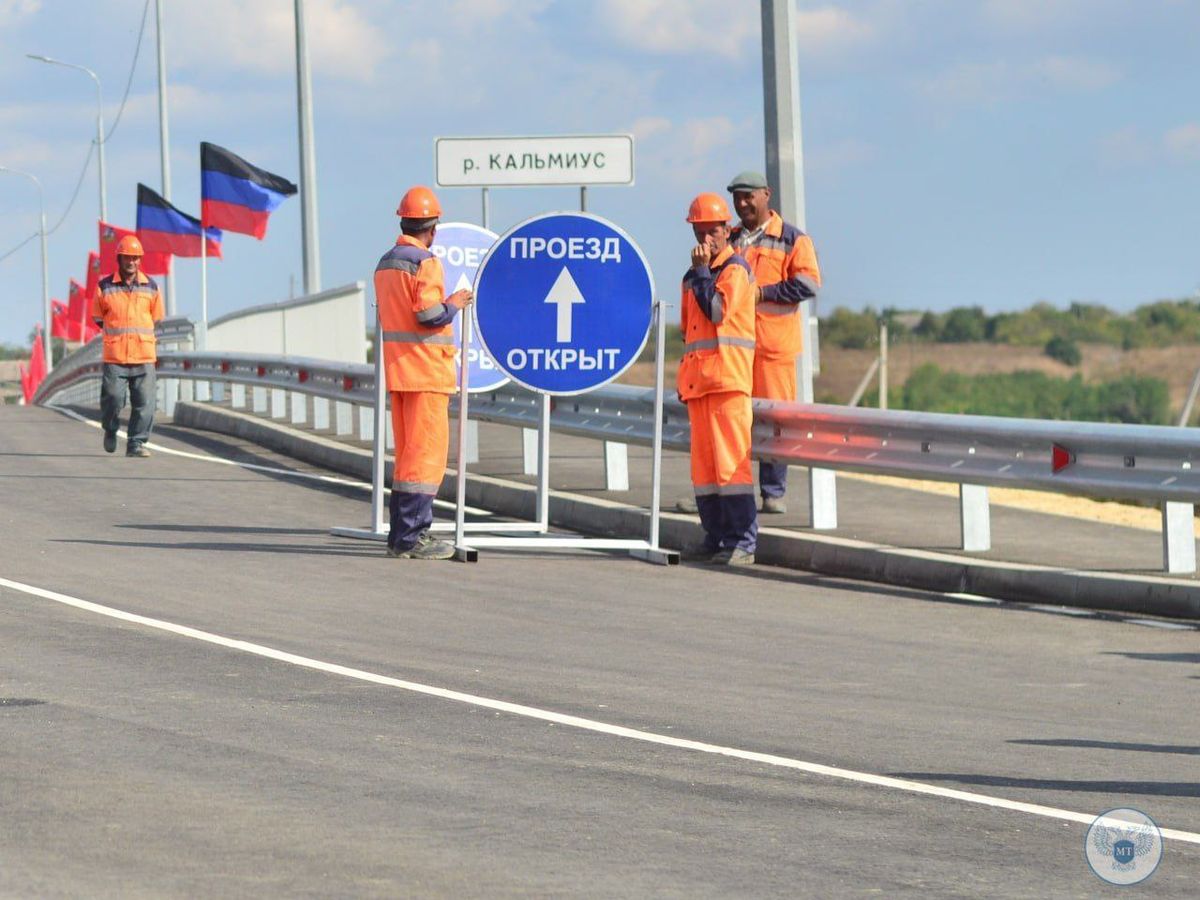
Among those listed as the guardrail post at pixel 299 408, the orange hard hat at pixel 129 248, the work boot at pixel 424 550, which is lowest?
the work boot at pixel 424 550

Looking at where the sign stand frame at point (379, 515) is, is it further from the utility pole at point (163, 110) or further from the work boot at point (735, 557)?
the utility pole at point (163, 110)

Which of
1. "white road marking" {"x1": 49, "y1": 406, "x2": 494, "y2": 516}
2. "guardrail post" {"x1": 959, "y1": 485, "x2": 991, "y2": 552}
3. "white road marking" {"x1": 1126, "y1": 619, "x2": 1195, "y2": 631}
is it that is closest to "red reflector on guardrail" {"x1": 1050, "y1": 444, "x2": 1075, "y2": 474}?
"guardrail post" {"x1": 959, "y1": 485, "x2": 991, "y2": 552}

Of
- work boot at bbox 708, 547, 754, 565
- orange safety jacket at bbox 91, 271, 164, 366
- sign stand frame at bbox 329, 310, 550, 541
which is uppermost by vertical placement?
orange safety jacket at bbox 91, 271, 164, 366

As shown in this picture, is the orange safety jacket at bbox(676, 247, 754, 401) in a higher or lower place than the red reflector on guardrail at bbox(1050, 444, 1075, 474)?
higher

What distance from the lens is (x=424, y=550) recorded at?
1344cm

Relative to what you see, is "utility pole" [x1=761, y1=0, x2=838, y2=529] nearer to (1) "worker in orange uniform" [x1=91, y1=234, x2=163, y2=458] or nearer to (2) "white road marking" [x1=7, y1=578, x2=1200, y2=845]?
(2) "white road marking" [x1=7, y1=578, x2=1200, y2=845]

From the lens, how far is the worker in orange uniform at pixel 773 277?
46.6 ft

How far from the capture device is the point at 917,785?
6777 millimetres

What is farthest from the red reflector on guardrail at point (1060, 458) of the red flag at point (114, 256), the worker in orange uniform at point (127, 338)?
the red flag at point (114, 256)

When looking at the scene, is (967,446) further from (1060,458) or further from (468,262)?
(468,262)

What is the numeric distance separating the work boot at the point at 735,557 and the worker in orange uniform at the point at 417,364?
63.1 inches

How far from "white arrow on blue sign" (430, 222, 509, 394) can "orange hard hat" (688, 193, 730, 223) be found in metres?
1.82

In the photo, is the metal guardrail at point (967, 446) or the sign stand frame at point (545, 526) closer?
the metal guardrail at point (967, 446)

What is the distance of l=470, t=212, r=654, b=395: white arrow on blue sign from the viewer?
13.8 meters
